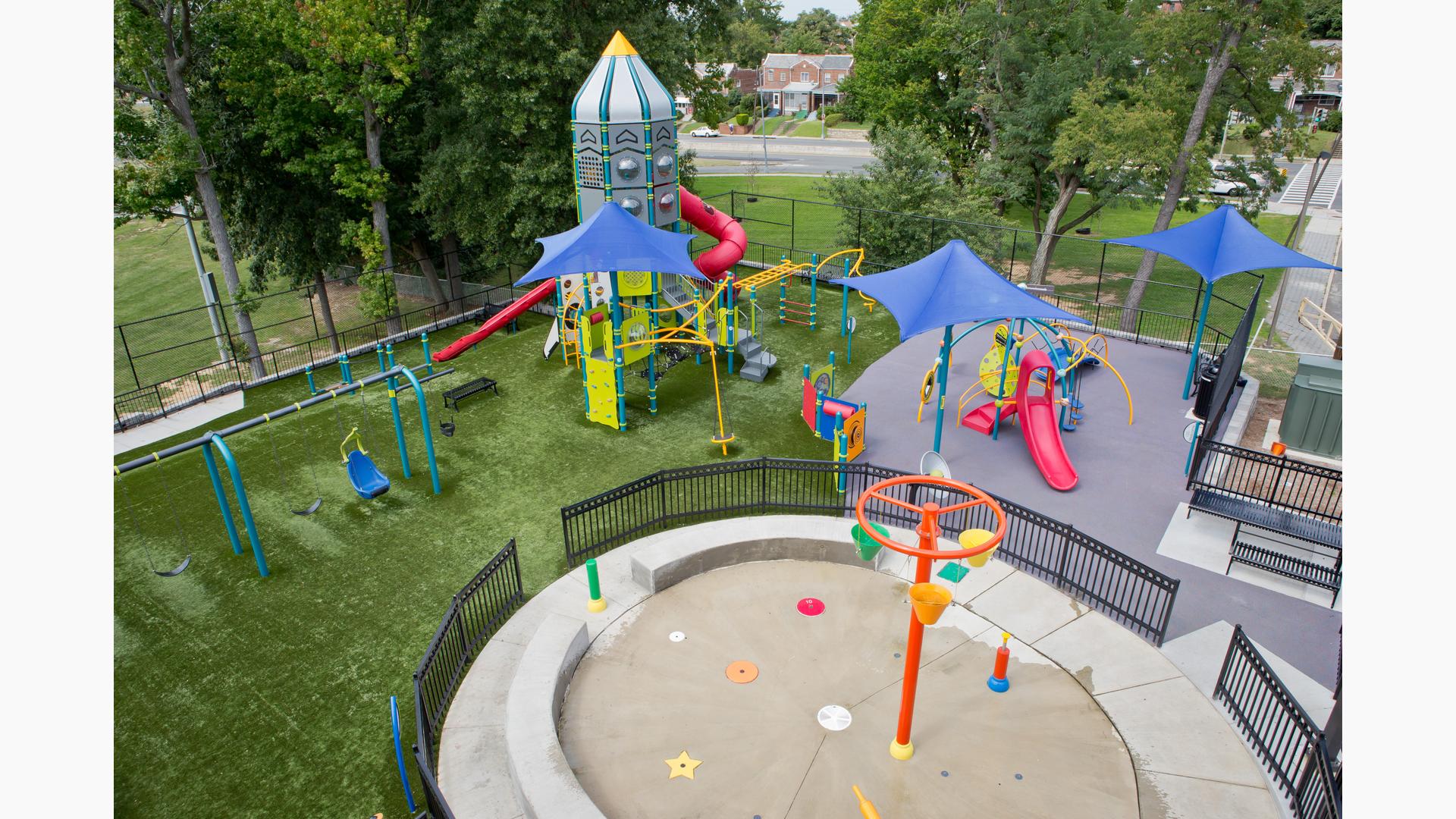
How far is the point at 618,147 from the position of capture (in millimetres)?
19906

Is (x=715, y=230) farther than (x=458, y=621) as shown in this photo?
Yes

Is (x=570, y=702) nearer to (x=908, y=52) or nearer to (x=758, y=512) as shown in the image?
(x=758, y=512)

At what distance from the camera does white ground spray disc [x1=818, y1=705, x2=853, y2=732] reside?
32.5 feet

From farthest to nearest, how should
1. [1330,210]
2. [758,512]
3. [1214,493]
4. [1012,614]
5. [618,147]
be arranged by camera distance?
[1330,210], [618,147], [758,512], [1214,493], [1012,614]

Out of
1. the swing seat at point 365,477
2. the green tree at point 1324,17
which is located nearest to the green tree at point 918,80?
the green tree at point 1324,17

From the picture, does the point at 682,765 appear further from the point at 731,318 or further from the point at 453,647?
the point at 731,318

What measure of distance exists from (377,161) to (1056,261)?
32.4 metres

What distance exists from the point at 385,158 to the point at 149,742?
21.3 metres

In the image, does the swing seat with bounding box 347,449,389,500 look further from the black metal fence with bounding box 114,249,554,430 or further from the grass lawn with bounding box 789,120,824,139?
the grass lawn with bounding box 789,120,824,139

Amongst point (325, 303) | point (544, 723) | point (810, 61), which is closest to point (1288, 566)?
point (544, 723)

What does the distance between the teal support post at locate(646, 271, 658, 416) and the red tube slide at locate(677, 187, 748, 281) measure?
2.69 meters

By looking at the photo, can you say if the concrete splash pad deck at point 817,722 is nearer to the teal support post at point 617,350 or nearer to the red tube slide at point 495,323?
the teal support post at point 617,350

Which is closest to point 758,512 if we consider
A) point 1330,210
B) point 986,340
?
point 986,340

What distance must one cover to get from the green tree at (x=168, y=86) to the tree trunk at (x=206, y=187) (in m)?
0.02
